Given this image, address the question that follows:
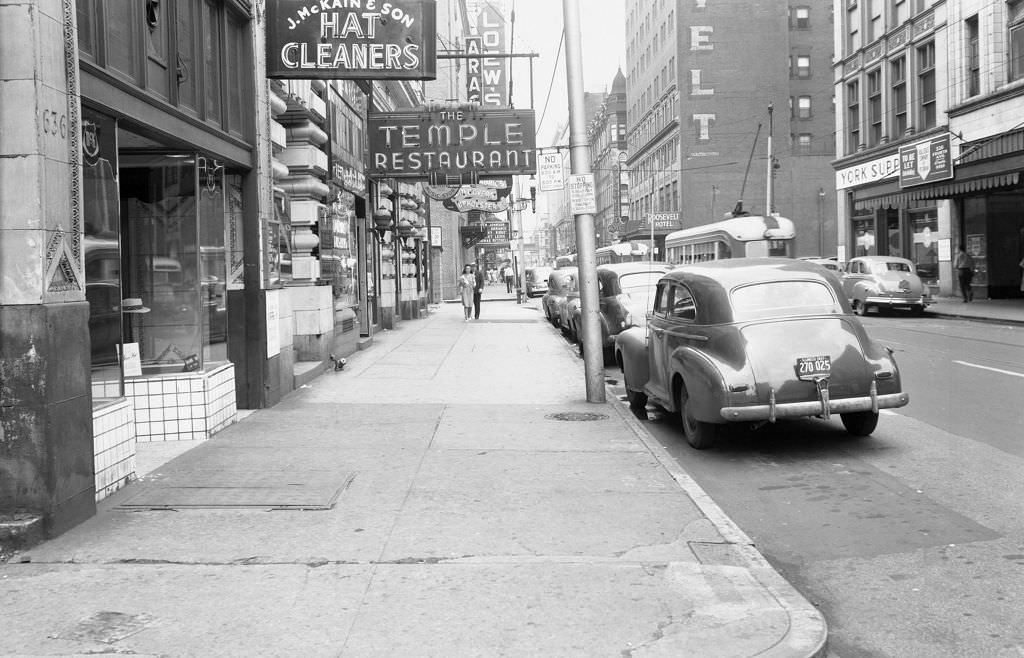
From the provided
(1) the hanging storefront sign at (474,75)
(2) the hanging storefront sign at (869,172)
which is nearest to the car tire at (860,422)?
(1) the hanging storefront sign at (474,75)

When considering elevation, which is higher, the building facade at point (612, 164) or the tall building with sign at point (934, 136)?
the building facade at point (612, 164)

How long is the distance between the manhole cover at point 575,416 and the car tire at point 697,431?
1564mm

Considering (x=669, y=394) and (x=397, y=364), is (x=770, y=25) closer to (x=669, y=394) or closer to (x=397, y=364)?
(x=397, y=364)

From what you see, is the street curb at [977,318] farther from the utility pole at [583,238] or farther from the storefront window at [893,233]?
the utility pole at [583,238]

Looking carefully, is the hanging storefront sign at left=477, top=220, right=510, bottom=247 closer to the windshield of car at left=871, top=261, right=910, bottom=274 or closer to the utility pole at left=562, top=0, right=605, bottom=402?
the windshield of car at left=871, top=261, right=910, bottom=274

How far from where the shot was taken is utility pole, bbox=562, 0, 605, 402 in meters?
11.3

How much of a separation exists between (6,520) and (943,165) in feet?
99.5

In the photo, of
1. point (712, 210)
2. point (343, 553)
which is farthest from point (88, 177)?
point (712, 210)

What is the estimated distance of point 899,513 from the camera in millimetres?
6344

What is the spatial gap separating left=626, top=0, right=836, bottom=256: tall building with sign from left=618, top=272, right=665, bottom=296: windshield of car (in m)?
52.0

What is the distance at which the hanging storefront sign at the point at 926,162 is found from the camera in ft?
97.3

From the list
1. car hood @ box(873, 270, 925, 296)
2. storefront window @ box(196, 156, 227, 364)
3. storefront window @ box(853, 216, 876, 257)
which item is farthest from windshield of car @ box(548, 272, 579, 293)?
storefront window @ box(853, 216, 876, 257)

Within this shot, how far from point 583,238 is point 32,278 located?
23.6ft

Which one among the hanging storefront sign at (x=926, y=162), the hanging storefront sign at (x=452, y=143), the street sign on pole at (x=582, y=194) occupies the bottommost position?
the street sign on pole at (x=582, y=194)
